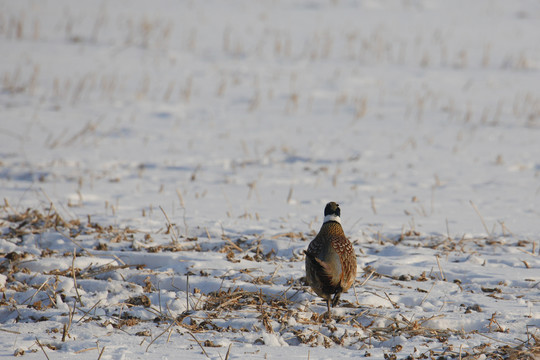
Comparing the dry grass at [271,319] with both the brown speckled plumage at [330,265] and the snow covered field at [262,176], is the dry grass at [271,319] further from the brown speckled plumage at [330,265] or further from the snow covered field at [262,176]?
the brown speckled plumage at [330,265]

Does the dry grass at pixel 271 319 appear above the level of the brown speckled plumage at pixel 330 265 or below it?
below

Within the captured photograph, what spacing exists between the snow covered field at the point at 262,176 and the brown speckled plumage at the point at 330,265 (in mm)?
197

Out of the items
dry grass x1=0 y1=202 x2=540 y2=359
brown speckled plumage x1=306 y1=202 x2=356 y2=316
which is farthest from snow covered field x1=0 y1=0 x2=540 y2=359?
brown speckled plumage x1=306 y1=202 x2=356 y2=316

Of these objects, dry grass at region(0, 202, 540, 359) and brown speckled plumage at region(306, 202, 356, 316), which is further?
brown speckled plumage at region(306, 202, 356, 316)

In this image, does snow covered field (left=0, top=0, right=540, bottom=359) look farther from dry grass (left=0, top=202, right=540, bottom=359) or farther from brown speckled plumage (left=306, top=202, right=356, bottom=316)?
brown speckled plumage (left=306, top=202, right=356, bottom=316)

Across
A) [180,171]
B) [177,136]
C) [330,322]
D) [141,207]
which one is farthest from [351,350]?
[177,136]

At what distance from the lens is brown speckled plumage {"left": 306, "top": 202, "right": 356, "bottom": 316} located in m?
3.45

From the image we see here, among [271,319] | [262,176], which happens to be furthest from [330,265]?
[262,176]

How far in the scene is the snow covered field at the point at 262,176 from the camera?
346 centimetres

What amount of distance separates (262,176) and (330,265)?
4946mm

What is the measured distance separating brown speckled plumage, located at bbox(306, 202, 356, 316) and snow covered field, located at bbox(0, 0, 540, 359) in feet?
0.65

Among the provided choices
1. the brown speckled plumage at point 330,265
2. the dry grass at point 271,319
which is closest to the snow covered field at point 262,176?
the dry grass at point 271,319

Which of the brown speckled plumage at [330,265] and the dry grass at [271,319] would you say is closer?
the dry grass at [271,319]

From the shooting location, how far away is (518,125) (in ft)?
38.5
